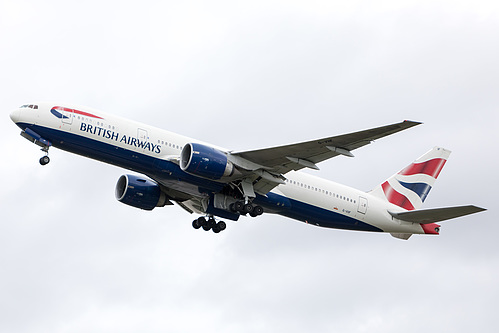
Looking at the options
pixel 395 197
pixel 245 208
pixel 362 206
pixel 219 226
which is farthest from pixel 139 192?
pixel 395 197

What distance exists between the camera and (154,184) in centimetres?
4553

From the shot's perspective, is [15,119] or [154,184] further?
[154,184]

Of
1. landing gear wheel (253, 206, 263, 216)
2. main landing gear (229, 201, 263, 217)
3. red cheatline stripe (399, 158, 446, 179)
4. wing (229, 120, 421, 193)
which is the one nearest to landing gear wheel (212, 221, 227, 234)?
main landing gear (229, 201, 263, 217)

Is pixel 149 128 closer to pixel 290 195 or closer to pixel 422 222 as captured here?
pixel 290 195

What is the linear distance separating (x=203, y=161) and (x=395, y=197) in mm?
14379

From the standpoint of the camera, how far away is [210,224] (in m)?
46.0

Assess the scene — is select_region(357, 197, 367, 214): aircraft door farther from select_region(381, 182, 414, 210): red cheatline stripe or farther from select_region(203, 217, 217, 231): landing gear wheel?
select_region(203, 217, 217, 231): landing gear wheel

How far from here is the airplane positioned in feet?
126

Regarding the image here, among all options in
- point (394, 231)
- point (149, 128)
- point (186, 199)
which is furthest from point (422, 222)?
point (149, 128)

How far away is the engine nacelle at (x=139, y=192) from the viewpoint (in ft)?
148

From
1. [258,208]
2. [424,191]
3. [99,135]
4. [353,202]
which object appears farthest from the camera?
Result: [424,191]

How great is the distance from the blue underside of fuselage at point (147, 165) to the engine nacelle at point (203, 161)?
1.12 metres

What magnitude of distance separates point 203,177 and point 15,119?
967cm

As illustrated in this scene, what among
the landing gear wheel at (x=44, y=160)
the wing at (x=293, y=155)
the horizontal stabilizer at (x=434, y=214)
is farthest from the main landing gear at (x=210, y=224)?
the landing gear wheel at (x=44, y=160)
